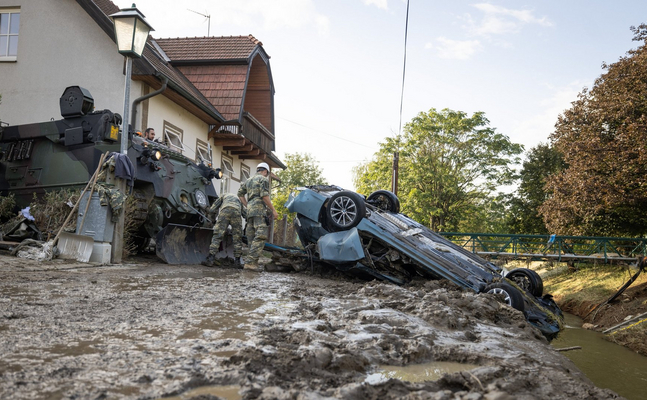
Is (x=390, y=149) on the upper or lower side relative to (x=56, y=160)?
upper

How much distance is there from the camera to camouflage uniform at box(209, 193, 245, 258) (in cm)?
922

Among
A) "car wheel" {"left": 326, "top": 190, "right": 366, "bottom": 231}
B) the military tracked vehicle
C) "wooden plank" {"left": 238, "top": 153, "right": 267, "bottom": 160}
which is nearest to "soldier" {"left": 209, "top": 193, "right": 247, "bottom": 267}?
the military tracked vehicle

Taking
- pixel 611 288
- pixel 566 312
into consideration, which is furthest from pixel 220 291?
pixel 611 288

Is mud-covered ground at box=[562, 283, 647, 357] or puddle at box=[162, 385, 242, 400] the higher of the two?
puddle at box=[162, 385, 242, 400]

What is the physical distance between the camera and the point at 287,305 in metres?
4.71

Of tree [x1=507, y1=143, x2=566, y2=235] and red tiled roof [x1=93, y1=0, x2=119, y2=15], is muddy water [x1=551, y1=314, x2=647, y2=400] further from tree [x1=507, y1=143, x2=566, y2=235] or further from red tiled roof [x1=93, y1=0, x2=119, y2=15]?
tree [x1=507, y1=143, x2=566, y2=235]

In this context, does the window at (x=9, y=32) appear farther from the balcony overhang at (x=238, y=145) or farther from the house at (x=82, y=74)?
the balcony overhang at (x=238, y=145)

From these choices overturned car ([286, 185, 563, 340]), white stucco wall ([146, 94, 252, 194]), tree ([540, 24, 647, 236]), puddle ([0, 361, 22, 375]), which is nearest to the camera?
puddle ([0, 361, 22, 375])

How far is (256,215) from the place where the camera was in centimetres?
912

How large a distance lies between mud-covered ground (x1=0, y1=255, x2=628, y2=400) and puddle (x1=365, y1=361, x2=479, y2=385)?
0.04m

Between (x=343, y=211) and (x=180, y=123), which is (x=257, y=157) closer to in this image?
(x=180, y=123)

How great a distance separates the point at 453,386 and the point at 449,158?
29505 millimetres

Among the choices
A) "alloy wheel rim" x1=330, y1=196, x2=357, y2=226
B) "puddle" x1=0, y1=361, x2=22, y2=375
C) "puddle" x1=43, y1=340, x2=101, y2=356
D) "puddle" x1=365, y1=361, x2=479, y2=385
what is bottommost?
"puddle" x1=365, y1=361, x2=479, y2=385

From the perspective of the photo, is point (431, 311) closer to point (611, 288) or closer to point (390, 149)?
point (611, 288)
